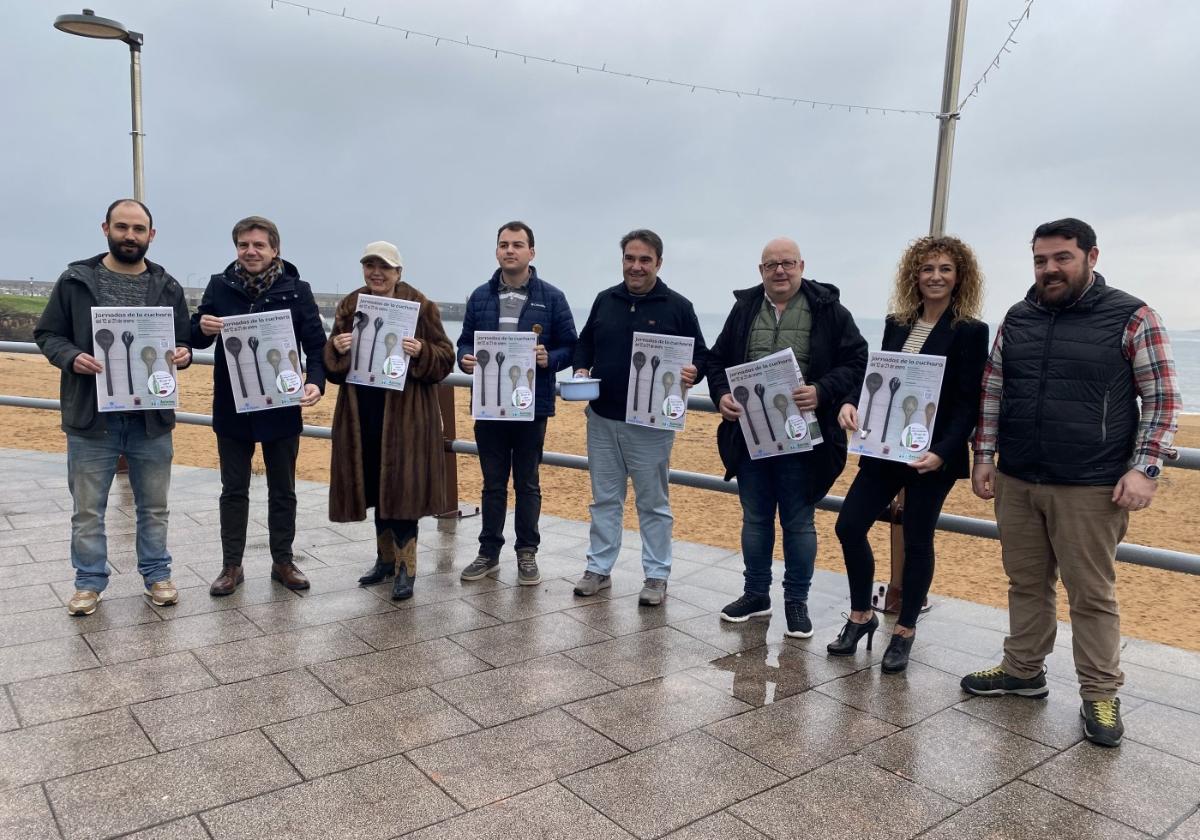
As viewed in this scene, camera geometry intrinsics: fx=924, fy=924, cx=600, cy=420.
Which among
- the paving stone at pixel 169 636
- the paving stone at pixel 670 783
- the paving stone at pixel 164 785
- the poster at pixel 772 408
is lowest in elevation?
the paving stone at pixel 169 636

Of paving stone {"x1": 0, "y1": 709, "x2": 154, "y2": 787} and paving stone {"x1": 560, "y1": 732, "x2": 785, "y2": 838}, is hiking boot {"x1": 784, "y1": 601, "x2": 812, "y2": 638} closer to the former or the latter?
paving stone {"x1": 560, "y1": 732, "x2": 785, "y2": 838}

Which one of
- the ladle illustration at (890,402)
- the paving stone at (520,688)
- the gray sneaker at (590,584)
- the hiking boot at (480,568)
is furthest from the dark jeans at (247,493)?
the ladle illustration at (890,402)

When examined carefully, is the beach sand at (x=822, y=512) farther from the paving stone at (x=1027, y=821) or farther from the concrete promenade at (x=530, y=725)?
the paving stone at (x=1027, y=821)

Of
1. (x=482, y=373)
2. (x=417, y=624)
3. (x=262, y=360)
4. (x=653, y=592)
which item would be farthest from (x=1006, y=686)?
(x=262, y=360)

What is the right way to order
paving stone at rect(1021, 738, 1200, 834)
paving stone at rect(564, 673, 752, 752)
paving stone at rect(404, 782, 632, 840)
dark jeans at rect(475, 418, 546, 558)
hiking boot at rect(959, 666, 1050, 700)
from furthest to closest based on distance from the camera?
dark jeans at rect(475, 418, 546, 558)
hiking boot at rect(959, 666, 1050, 700)
paving stone at rect(564, 673, 752, 752)
paving stone at rect(1021, 738, 1200, 834)
paving stone at rect(404, 782, 632, 840)

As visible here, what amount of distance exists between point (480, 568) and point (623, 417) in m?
1.17

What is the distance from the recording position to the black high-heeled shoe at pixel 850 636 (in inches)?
159

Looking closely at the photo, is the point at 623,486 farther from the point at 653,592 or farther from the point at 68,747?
the point at 68,747

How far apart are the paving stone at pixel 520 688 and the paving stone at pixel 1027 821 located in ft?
4.48

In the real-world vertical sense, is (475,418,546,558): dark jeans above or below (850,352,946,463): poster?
below

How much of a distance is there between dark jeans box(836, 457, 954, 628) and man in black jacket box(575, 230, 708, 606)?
1.00 m

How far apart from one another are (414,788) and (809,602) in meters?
2.74

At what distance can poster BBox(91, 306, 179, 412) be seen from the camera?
13.4ft

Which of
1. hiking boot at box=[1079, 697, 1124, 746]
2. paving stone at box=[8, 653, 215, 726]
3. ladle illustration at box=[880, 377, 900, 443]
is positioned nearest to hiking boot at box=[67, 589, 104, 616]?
paving stone at box=[8, 653, 215, 726]
